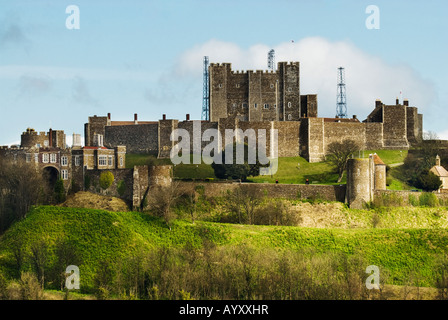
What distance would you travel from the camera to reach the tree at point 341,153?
241 ft

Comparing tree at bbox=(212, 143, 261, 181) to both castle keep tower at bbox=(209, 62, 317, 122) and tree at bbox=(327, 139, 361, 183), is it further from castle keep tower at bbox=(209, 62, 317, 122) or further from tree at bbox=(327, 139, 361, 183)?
castle keep tower at bbox=(209, 62, 317, 122)

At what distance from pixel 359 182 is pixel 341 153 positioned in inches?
481

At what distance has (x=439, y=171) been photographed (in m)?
72.0

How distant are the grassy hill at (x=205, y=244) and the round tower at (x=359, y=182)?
4.42 metres

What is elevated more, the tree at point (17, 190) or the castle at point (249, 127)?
the castle at point (249, 127)

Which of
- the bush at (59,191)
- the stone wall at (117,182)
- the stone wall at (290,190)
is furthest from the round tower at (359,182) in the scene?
the bush at (59,191)

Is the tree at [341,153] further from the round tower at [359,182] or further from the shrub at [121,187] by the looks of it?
the shrub at [121,187]

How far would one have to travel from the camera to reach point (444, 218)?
63562 millimetres

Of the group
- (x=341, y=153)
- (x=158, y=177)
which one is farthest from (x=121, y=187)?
(x=341, y=153)

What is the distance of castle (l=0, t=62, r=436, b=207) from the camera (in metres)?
65.3

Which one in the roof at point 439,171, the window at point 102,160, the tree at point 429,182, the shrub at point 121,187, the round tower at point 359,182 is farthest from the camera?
the roof at point 439,171

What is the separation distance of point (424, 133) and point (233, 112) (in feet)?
76.9

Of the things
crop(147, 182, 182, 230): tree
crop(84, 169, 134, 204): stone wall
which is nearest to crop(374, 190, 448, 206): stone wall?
crop(147, 182, 182, 230): tree
